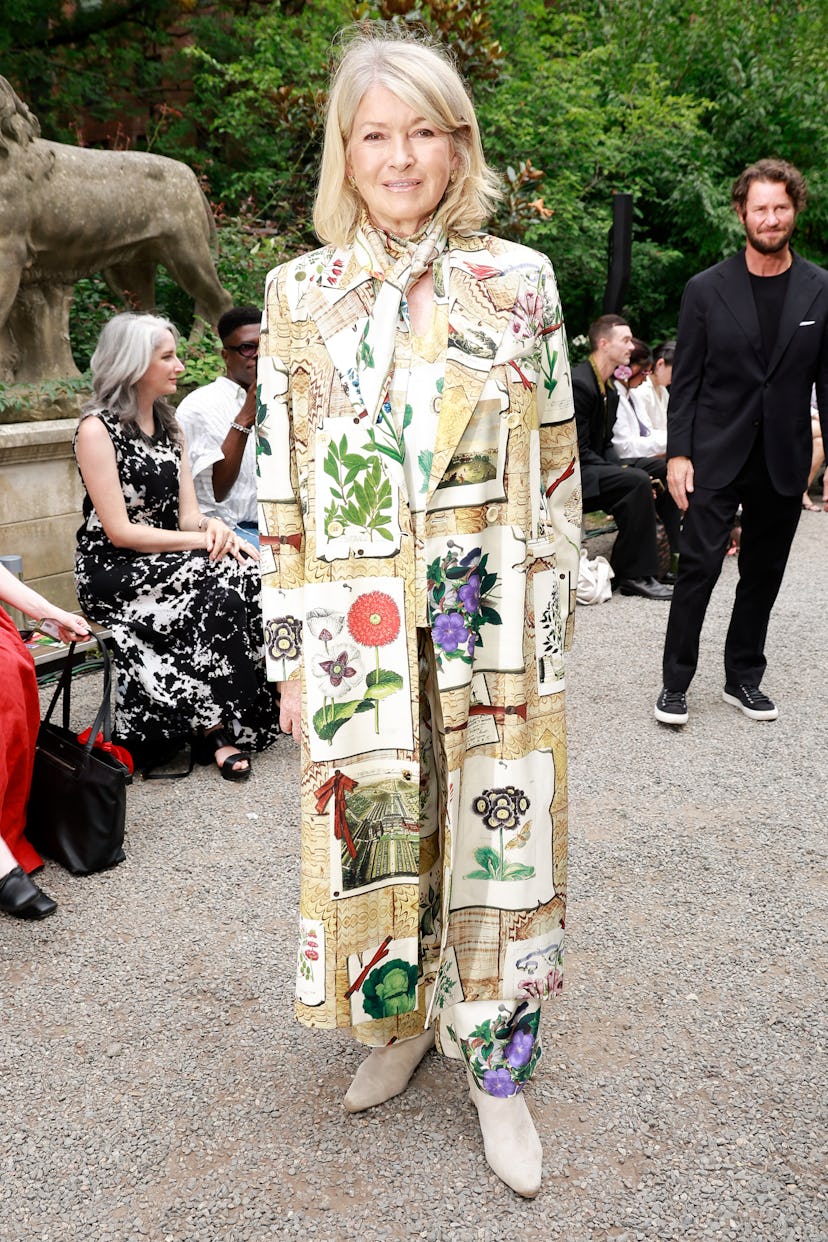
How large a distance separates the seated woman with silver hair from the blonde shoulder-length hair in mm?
2252

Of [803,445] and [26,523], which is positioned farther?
[26,523]

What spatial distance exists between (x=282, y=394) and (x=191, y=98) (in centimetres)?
1030

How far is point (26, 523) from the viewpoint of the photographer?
17.1 ft

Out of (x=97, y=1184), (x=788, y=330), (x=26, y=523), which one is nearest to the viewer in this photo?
(x=97, y=1184)

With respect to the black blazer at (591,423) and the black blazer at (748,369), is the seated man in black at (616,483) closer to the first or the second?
the black blazer at (591,423)

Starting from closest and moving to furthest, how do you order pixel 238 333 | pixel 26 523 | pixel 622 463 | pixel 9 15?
pixel 238 333 → pixel 26 523 → pixel 622 463 → pixel 9 15

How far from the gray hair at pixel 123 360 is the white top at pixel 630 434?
4.14 metres

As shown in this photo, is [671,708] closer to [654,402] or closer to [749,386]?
[749,386]

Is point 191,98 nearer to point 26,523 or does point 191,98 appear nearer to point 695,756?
point 26,523

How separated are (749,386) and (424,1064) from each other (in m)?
2.87

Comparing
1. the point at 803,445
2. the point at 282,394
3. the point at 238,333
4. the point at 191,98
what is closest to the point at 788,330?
the point at 803,445

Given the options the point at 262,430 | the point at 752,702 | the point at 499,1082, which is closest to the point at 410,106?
the point at 262,430

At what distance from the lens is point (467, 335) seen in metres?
1.84

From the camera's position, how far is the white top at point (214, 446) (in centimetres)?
480
